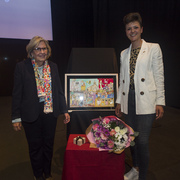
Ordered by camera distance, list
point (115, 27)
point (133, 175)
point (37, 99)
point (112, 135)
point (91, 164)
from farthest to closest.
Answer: point (115, 27)
point (133, 175)
point (37, 99)
point (91, 164)
point (112, 135)

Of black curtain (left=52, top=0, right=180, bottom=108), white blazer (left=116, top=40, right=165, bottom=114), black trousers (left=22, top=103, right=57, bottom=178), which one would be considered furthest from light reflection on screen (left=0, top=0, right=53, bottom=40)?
white blazer (left=116, top=40, right=165, bottom=114)

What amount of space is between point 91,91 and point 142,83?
61 centimetres

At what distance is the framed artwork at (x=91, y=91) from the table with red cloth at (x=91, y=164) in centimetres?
54

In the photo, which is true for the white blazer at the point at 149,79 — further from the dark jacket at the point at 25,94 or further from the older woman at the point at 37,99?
the dark jacket at the point at 25,94

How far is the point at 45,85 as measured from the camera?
1469 millimetres

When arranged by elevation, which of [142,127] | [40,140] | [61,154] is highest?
[142,127]

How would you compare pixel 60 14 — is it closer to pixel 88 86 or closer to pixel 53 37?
pixel 53 37

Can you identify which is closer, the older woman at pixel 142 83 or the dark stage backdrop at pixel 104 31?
the older woman at pixel 142 83

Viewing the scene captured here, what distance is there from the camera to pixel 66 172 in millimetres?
1338

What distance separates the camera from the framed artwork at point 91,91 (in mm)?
1796

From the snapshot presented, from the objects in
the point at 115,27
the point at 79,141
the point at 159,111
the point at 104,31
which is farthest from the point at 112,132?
the point at 104,31

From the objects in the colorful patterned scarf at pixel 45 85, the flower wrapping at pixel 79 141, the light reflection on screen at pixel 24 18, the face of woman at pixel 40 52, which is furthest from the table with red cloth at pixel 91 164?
the light reflection on screen at pixel 24 18

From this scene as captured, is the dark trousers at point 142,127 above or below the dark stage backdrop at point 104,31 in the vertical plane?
below

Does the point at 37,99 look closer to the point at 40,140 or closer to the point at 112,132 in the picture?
the point at 40,140
